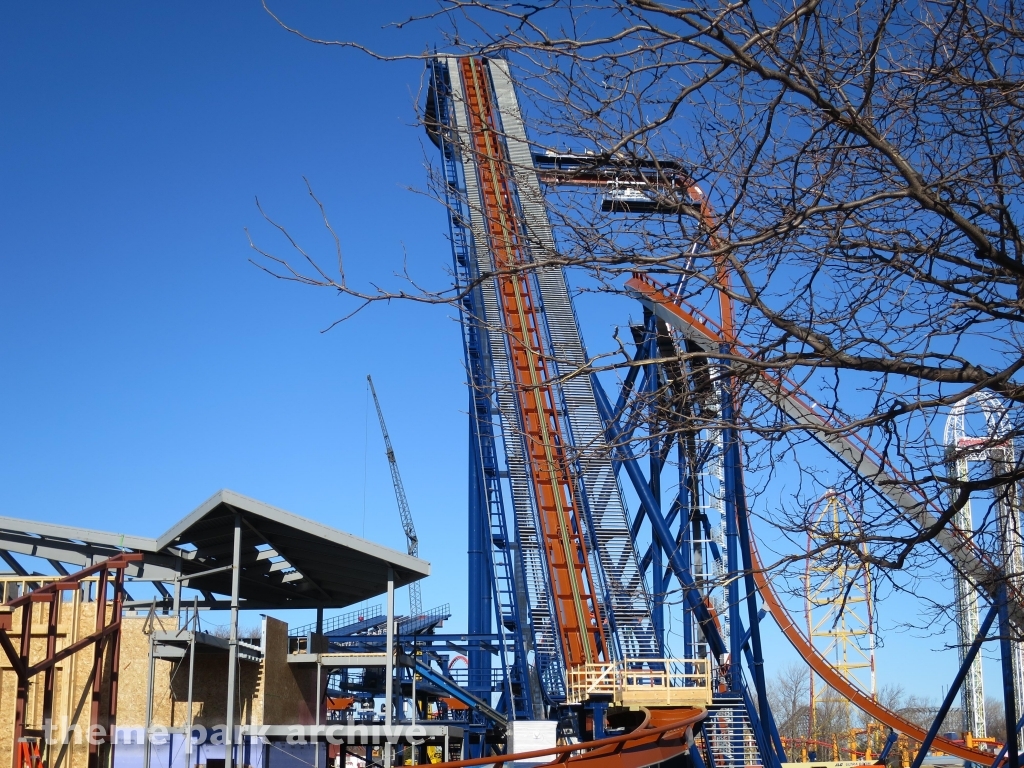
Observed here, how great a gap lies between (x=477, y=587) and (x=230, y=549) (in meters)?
9.98

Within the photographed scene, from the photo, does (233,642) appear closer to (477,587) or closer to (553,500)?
(553,500)

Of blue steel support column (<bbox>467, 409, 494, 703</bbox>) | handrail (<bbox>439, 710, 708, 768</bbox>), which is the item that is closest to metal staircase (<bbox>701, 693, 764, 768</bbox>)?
blue steel support column (<bbox>467, 409, 494, 703</bbox>)

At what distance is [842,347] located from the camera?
6.34 meters

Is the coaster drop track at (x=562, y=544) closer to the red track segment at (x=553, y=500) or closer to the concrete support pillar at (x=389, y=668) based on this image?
the red track segment at (x=553, y=500)

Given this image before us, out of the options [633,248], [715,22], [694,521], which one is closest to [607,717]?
[694,521]

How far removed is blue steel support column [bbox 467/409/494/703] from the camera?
92.0ft

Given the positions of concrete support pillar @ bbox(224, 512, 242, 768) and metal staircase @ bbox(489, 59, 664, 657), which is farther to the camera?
metal staircase @ bbox(489, 59, 664, 657)

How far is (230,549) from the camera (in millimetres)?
19734

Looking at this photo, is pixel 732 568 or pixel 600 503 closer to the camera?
pixel 732 568

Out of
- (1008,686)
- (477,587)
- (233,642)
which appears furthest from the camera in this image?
(477,587)

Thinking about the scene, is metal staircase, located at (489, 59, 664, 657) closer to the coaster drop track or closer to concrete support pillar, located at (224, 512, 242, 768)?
the coaster drop track

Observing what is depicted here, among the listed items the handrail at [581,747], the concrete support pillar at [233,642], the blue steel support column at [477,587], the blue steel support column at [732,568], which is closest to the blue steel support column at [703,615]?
the blue steel support column at [732,568]

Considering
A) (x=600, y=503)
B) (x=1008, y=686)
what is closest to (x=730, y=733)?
(x=600, y=503)

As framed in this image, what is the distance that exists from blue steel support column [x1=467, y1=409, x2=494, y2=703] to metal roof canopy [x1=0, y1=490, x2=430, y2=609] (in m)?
5.94
